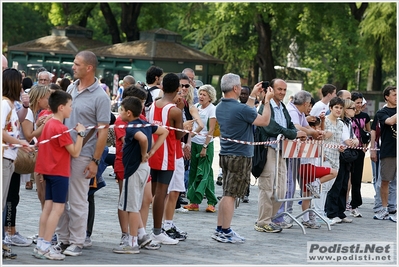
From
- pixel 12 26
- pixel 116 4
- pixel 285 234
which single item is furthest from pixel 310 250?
pixel 12 26

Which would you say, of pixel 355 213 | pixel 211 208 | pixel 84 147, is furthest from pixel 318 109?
pixel 84 147

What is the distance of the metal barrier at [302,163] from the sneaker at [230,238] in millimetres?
1184

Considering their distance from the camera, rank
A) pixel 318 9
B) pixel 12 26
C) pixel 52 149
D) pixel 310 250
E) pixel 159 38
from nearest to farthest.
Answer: pixel 52 149, pixel 310 250, pixel 318 9, pixel 159 38, pixel 12 26

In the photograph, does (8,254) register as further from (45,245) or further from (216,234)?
(216,234)

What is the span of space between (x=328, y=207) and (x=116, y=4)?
Result: 144ft

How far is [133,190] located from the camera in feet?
29.7

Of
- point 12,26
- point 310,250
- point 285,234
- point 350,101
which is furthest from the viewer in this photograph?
point 12,26

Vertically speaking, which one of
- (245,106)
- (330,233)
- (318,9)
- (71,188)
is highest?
(318,9)

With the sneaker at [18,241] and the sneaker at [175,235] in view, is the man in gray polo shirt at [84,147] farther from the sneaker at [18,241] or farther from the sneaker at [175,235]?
the sneaker at [175,235]

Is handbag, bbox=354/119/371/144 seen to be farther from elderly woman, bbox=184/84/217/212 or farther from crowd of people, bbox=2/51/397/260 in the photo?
elderly woman, bbox=184/84/217/212

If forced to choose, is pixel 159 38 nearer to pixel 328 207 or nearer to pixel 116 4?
pixel 116 4

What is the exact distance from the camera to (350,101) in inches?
507

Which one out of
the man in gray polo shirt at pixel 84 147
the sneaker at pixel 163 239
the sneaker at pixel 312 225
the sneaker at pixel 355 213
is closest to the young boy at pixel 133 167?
the man in gray polo shirt at pixel 84 147

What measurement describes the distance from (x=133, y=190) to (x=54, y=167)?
3.08ft
